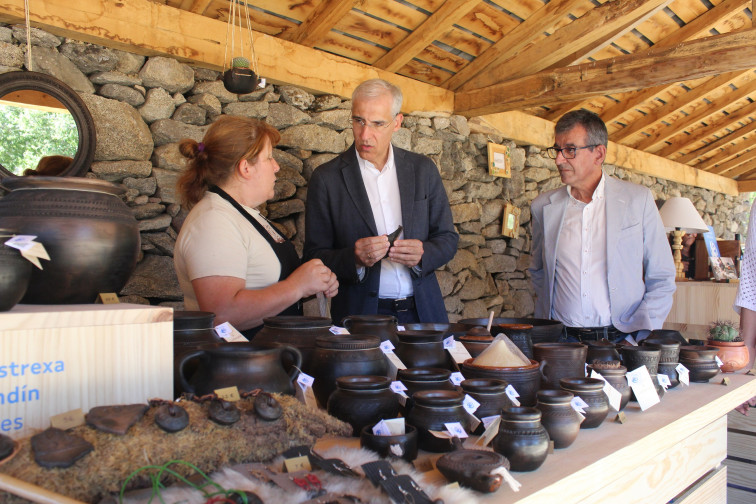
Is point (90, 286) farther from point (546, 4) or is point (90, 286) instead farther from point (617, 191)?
point (546, 4)

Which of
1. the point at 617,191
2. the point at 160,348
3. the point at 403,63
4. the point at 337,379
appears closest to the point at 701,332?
the point at 617,191

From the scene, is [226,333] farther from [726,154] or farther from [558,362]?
[726,154]

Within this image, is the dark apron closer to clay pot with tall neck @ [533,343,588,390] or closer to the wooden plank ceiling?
clay pot with tall neck @ [533,343,588,390]

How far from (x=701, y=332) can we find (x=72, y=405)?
516 cm

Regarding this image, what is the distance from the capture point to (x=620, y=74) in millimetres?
4512

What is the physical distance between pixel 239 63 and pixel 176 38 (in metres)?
0.50

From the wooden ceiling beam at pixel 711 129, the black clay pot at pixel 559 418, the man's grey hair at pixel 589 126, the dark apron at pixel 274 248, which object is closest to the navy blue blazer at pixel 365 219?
the dark apron at pixel 274 248

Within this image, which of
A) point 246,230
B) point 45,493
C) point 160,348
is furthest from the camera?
point 246,230

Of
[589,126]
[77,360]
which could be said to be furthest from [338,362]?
[589,126]

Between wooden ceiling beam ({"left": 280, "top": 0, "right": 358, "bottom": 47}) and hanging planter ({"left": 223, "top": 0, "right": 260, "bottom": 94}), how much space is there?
359 millimetres

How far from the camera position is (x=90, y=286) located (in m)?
1.21

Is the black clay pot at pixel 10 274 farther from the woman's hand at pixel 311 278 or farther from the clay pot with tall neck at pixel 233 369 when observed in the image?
the woman's hand at pixel 311 278

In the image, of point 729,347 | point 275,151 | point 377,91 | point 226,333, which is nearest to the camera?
point 226,333

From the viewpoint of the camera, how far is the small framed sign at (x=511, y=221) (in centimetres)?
568
